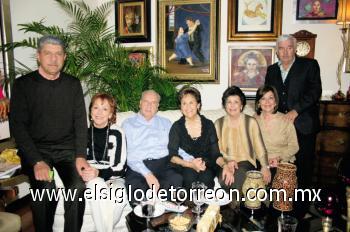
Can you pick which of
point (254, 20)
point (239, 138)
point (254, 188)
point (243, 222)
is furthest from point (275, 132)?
point (254, 20)

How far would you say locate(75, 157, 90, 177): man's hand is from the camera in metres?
2.47

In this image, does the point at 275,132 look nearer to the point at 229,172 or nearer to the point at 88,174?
the point at 229,172

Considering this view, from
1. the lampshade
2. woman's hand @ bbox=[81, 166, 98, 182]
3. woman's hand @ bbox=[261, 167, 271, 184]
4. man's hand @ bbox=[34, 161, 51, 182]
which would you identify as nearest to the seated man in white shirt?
woman's hand @ bbox=[81, 166, 98, 182]

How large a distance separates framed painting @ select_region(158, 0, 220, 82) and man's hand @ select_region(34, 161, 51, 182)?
2.49 metres

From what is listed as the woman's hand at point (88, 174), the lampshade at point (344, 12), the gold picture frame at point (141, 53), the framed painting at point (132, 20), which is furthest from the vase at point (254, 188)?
the framed painting at point (132, 20)

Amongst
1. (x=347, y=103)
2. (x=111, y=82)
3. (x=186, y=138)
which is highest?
(x=111, y=82)

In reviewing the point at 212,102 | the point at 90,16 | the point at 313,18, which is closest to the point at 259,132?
the point at 212,102

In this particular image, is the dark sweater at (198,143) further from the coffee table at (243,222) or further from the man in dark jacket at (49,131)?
the coffee table at (243,222)

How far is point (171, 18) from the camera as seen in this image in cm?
445

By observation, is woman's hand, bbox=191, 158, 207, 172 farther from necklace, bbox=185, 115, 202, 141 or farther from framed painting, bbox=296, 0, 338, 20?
framed painting, bbox=296, 0, 338, 20

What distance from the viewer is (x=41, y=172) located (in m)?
2.30

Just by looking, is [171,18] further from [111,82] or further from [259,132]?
[259,132]

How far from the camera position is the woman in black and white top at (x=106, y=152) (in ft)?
8.09

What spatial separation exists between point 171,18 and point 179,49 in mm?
465
